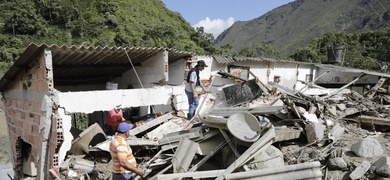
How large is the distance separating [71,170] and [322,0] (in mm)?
100559

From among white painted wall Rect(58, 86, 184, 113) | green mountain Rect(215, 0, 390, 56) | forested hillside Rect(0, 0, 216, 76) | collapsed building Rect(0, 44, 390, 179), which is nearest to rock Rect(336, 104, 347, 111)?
collapsed building Rect(0, 44, 390, 179)

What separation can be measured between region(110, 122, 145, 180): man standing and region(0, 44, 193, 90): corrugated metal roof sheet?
2528 mm

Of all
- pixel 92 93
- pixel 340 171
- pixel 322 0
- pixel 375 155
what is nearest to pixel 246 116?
pixel 340 171

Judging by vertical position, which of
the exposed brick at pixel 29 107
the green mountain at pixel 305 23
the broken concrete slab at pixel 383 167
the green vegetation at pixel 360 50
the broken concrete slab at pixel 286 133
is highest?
the green mountain at pixel 305 23

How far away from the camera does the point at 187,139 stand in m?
5.05

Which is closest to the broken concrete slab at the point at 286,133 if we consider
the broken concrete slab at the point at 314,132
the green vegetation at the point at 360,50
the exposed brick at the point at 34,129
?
the broken concrete slab at the point at 314,132

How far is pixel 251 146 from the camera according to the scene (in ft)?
14.4

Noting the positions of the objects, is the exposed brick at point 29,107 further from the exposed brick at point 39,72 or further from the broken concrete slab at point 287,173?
the broken concrete slab at point 287,173

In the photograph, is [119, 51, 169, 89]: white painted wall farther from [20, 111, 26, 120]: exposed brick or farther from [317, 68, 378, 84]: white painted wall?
[317, 68, 378, 84]: white painted wall

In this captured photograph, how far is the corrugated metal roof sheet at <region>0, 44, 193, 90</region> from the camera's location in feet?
17.9

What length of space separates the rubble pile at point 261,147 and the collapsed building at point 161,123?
2 centimetres

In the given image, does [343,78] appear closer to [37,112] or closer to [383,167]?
[383,167]

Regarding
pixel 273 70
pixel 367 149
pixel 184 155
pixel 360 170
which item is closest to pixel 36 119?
pixel 184 155

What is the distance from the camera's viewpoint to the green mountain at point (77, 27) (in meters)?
28.7
